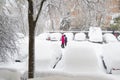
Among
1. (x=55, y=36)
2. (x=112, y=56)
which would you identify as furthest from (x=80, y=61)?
(x=55, y=36)

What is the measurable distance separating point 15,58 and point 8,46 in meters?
1.81

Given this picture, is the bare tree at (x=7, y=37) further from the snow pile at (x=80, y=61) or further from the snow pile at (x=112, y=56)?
the snow pile at (x=112, y=56)

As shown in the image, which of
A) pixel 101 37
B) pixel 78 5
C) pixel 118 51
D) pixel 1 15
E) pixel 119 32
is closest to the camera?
pixel 78 5

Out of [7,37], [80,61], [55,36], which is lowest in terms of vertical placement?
[80,61]

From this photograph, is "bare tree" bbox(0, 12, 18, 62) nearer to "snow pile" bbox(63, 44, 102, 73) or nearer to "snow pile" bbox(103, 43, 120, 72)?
"snow pile" bbox(63, 44, 102, 73)

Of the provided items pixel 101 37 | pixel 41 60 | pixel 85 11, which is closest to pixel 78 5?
pixel 85 11

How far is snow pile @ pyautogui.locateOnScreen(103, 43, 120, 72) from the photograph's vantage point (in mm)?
13125

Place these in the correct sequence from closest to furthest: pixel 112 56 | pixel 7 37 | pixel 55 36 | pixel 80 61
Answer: pixel 80 61, pixel 7 37, pixel 112 56, pixel 55 36

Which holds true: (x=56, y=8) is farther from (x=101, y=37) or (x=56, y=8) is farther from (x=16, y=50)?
(x=101, y=37)

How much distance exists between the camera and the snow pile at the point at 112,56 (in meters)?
13.1

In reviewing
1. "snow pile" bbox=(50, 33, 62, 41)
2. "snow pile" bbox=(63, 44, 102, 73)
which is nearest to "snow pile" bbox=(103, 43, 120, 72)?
"snow pile" bbox=(63, 44, 102, 73)

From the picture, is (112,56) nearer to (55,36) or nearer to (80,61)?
(80,61)

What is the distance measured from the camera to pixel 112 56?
13703 millimetres

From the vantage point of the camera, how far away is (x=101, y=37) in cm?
3231
